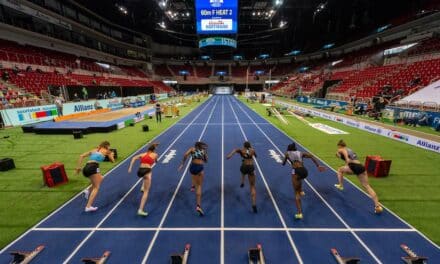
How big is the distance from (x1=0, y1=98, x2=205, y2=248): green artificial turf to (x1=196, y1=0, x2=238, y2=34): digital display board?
2408 centimetres

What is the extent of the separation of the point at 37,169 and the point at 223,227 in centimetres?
848

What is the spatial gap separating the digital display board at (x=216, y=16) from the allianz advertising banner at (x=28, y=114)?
76.8 feet

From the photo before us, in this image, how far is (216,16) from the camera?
3447 centimetres

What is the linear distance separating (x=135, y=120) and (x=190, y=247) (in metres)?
18.1

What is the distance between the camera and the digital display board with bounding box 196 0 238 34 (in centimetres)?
3262

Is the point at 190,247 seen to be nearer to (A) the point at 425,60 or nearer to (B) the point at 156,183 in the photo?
(B) the point at 156,183

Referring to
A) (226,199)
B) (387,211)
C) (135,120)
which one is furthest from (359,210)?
(135,120)

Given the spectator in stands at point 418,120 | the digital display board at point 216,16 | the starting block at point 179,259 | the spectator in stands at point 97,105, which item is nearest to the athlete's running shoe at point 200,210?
the starting block at point 179,259

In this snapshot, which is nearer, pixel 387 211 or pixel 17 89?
pixel 387 211

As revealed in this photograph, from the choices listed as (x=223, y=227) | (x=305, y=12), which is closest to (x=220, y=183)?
(x=223, y=227)

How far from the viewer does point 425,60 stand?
83.1ft

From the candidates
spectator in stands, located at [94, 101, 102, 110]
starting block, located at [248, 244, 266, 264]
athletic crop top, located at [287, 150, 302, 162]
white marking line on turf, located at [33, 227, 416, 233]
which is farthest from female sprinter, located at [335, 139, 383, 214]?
spectator in stands, located at [94, 101, 102, 110]

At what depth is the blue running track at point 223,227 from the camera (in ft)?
15.5

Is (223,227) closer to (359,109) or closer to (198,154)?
(198,154)
